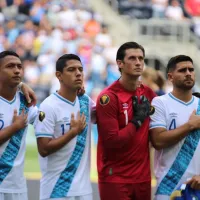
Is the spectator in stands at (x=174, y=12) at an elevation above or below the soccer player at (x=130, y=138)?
above

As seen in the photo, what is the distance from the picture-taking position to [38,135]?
24.2 feet

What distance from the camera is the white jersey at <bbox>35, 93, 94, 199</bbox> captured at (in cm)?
738

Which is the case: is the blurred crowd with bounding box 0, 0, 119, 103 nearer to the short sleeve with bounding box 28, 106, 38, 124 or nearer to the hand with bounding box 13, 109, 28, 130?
the short sleeve with bounding box 28, 106, 38, 124

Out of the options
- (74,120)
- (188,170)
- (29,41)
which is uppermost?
(29,41)

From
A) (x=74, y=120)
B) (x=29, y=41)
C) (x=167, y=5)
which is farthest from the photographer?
(x=167, y=5)

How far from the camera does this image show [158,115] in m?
7.55

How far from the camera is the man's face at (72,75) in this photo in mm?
7434

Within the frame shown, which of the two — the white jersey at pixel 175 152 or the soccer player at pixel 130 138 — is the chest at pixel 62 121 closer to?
the soccer player at pixel 130 138

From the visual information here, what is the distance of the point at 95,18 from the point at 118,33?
84 cm

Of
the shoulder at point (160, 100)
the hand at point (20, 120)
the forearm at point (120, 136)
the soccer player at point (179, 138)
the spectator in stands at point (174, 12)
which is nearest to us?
the forearm at point (120, 136)

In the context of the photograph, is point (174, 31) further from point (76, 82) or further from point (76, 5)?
point (76, 82)

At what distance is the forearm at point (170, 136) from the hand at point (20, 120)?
1199 millimetres

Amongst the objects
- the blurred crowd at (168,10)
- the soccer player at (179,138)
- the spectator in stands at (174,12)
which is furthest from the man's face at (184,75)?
the spectator in stands at (174,12)

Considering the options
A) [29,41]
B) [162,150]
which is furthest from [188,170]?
[29,41]
